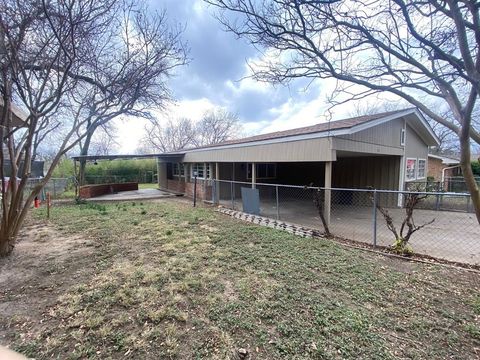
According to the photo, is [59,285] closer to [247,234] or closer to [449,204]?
[247,234]

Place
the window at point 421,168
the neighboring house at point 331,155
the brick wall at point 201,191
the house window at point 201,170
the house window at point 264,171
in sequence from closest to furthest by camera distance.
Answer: the neighboring house at point 331,155 → the brick wall at point 201,191 → the window at point 421,168 → the house window at point 264,171 → the house window at point 201,170

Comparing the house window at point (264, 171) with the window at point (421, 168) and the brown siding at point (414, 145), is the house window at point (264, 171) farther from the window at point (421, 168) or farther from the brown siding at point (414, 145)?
the window at point (421, 168)

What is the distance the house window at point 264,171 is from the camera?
47.5ft

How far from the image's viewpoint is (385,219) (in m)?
5.63

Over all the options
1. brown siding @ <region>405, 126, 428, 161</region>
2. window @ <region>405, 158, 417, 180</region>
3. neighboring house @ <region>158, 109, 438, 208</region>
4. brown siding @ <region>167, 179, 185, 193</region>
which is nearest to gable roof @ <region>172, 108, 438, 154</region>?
neighboring house @ <region>158, 109, 438, 208</region>

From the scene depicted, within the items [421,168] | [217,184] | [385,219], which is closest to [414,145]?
[421,168]

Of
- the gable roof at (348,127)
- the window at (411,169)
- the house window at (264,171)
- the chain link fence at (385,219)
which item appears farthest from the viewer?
the house window at (264,171)

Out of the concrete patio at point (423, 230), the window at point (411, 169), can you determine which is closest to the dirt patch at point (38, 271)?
the concrete patio at point (423, 230)

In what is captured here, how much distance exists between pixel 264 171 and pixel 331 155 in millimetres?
8090

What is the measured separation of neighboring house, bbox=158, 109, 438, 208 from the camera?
24.3ft

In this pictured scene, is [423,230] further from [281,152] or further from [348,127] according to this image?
[281,152]

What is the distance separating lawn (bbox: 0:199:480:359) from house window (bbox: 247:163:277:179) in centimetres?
905

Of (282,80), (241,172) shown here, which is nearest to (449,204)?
(241,172)

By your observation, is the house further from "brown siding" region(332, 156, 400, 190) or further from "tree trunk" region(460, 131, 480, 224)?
"tree trunk" region(460, 131, 480, 224)
